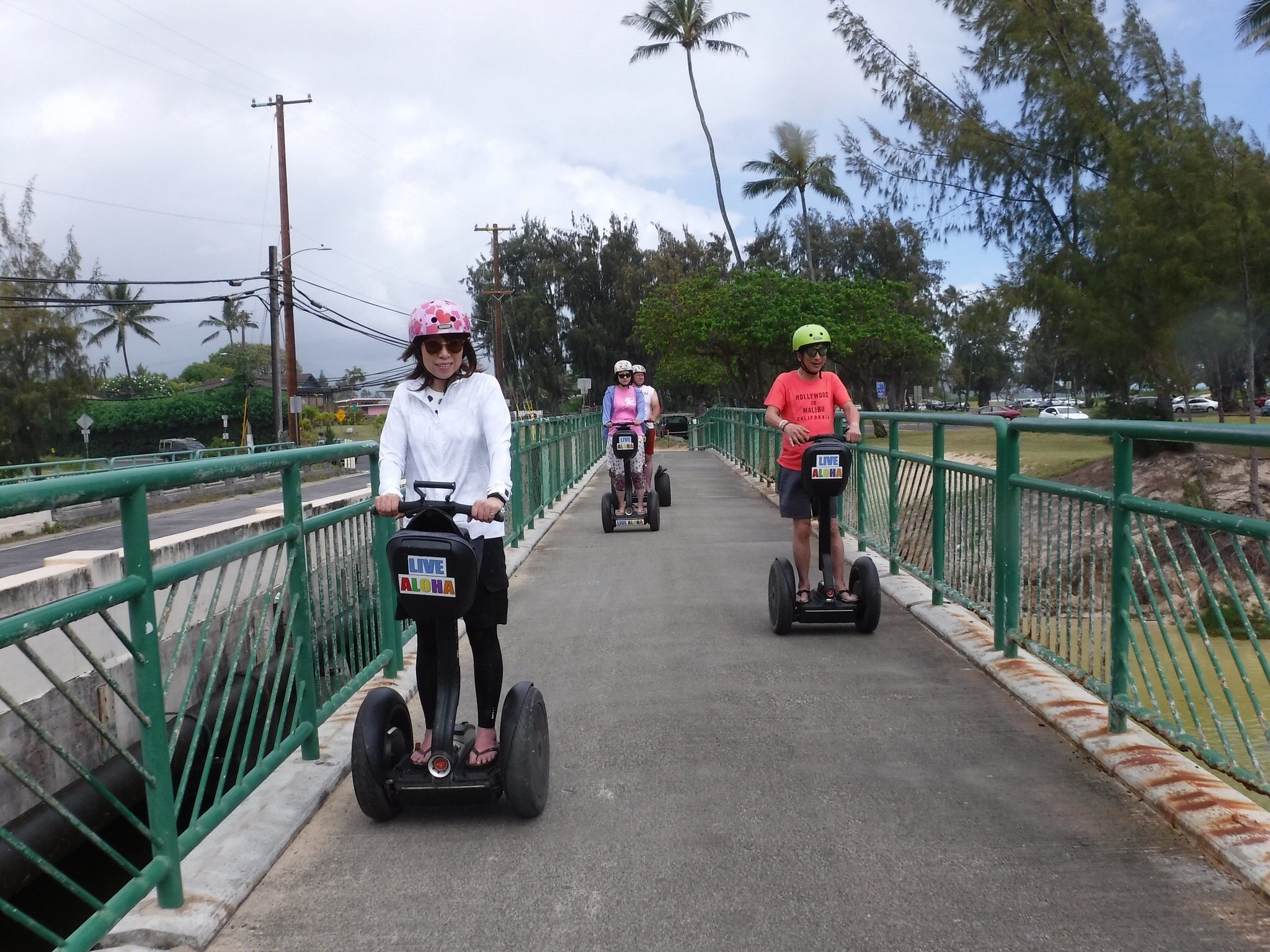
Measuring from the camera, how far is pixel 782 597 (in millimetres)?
6871

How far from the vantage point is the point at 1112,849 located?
362cm

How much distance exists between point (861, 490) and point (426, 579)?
20.5 ft

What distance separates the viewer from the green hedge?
193 feet

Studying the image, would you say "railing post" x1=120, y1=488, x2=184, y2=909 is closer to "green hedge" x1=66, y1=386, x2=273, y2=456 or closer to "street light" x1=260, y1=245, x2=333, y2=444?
"street light" x1=260, y1=245, x2=333, y2=444

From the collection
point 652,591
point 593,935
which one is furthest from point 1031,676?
point 652,591

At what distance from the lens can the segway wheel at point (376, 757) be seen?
12.7 feet

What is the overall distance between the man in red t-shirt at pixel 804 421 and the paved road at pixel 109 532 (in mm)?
8242

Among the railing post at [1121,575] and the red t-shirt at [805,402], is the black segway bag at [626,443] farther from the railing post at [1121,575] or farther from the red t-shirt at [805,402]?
the railing post at [1121,575]

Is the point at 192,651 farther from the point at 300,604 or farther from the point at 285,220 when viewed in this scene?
the point at 285,220

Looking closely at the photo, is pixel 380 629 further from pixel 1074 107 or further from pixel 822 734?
pixel 1074 107

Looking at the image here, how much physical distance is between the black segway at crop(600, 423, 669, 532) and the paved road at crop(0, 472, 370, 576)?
3.57 metres

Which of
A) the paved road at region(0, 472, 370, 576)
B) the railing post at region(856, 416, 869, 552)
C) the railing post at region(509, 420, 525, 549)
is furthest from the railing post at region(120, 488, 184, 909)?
the paved road at region(0, 472, 370, 576)

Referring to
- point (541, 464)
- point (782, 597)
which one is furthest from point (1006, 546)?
point (541, 464)

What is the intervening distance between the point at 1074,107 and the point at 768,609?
Answer: 15.6 metres
